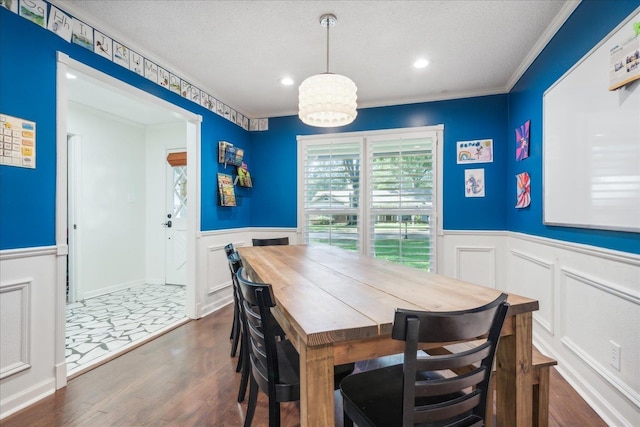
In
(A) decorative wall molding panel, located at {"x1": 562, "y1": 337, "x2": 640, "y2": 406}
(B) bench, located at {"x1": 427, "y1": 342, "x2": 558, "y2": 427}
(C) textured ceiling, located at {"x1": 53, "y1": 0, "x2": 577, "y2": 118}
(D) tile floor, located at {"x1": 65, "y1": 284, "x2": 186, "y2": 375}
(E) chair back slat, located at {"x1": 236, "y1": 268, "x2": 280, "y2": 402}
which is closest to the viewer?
(E) chair back slat, located at {"x1": 236, "y1": 268, "x2": 280, "y2": 402}

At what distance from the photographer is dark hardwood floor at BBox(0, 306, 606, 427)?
67.7 inches

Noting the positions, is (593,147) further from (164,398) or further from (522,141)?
(164,398)

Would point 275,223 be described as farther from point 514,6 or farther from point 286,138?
point 514,6

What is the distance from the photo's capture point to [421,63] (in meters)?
2.91

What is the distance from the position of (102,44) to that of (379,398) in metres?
2.98

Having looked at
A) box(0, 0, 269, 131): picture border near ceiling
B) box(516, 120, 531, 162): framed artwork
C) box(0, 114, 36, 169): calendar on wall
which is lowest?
box(0, 114, 36, 169): calendar on wall

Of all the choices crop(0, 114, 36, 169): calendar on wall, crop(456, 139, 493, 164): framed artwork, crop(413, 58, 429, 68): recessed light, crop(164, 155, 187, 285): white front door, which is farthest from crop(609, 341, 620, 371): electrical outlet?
crop(164, 155, 187, 285): white front door

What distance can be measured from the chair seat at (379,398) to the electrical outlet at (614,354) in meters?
1.16

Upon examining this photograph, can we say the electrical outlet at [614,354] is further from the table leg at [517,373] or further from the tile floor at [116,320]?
the tile floor at [116,320]

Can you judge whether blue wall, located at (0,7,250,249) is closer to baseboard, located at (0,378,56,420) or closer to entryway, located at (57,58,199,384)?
entryway, located at (57,58,199,384)

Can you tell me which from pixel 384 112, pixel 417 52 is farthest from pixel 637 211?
pixel 384 112

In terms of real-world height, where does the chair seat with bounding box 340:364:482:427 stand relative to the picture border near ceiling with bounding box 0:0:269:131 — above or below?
below

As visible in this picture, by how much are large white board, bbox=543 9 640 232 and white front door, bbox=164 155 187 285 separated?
4618mm

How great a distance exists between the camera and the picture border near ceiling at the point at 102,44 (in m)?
1.92
